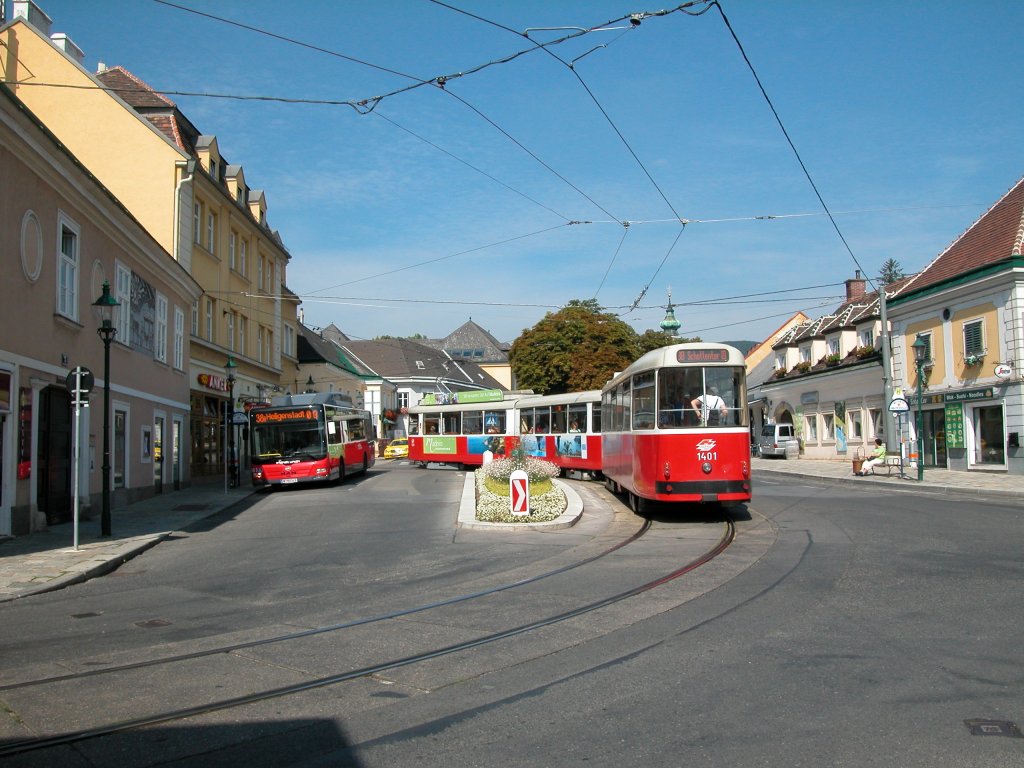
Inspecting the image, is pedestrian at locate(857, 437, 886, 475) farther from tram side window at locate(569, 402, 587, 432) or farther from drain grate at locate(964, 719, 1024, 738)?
drain grate at locate(964, 719, 1024, 738)

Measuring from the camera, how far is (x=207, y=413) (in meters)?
33.3

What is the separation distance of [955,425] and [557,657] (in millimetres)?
31160

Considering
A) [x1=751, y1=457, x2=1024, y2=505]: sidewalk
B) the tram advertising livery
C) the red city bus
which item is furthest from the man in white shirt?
the tram advertising livery

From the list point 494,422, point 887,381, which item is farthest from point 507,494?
point 887,381

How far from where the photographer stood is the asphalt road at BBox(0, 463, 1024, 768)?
4801mm

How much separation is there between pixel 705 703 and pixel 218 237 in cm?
3253

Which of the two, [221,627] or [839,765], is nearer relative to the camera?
[839,765]

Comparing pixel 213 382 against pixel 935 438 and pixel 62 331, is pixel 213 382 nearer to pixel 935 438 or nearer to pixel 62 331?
pixel 62 331

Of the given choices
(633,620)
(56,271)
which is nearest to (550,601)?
(633,620)

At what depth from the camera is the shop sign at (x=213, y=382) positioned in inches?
1261

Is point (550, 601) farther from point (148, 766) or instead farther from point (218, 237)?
point (218, 237)

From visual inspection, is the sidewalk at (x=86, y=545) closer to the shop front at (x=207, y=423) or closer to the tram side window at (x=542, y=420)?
the shop front at (x=207, y=423)

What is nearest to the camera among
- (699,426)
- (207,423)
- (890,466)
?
(699,426)

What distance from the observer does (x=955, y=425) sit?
1312 inches
